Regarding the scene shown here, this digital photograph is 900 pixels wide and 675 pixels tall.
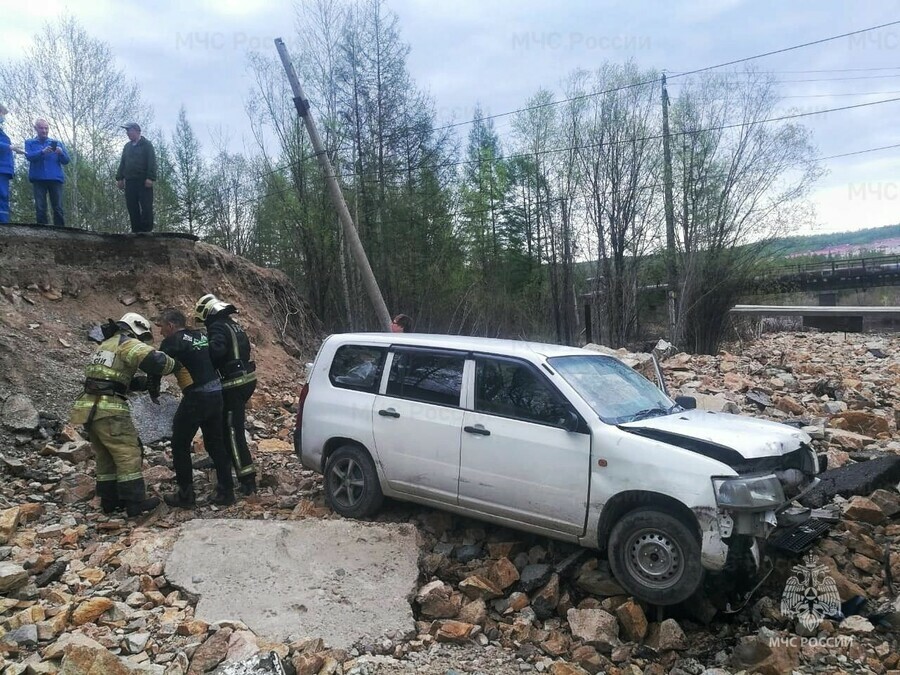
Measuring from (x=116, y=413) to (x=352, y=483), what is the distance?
85.3 inches

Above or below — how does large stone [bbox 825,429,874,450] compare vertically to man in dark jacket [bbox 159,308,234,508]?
below

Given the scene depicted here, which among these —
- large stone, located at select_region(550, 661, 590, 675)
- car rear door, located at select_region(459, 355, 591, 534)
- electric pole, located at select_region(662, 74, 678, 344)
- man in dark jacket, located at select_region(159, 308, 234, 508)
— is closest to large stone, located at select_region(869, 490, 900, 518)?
car rear door, located at select_region(459, 355, 591, 534)

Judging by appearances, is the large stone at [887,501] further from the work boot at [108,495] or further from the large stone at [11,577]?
the work boot at [108,495]

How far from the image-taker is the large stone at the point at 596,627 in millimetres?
3811

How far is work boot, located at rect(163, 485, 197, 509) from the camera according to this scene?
5.95 meters

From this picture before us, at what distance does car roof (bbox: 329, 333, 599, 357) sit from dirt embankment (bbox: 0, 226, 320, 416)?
4734 mm

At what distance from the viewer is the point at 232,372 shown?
6281mm

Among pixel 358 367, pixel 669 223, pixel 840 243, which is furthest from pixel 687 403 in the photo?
pixel 840 243

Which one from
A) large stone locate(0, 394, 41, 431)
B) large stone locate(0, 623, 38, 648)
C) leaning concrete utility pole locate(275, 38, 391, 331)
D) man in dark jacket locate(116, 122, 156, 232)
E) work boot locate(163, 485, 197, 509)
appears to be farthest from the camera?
leaning concrete utility pole locate(275, 38, 391, 331)

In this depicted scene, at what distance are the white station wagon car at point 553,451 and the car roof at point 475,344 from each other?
0.02m

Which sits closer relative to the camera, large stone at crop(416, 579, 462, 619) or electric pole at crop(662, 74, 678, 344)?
large stone at crop(416, 579, 462, 619)

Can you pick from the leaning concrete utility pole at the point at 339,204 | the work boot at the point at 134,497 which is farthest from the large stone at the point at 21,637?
the leaning concrete utility pole at the point at 339,204

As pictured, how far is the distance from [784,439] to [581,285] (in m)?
21.3

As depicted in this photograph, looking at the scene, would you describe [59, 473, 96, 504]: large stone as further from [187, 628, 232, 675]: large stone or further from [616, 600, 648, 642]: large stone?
[616, 600, 648, 642]: large stone
